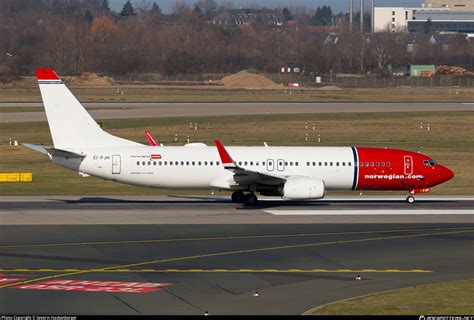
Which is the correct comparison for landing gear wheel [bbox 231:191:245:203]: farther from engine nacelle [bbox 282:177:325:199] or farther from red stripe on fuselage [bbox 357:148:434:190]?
red stripe on fuselage [bbox 357:148:434:190]

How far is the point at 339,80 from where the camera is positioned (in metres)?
184

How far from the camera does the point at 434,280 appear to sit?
37062 mm

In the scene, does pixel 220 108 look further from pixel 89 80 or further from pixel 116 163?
pixel 116 163

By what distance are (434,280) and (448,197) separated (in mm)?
25917

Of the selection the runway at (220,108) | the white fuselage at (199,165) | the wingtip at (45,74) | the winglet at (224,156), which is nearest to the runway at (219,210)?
the white fuselage at (199,165)

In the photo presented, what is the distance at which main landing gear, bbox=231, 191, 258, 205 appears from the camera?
5662 cm

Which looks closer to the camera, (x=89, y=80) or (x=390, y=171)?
(x=390, y=171)

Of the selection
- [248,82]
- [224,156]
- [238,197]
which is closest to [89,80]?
[248,82]

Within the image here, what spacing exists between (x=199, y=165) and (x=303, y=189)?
244 inches

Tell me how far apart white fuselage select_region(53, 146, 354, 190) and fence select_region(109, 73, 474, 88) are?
114353mm

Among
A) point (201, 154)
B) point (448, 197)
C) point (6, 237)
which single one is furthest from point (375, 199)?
point (6, 237)

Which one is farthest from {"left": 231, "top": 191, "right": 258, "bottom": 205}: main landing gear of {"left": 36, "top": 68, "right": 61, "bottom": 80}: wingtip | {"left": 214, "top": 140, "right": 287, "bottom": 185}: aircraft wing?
{"left": 36, "top": 68, "right": 61, "bottom": 80}: wingtip

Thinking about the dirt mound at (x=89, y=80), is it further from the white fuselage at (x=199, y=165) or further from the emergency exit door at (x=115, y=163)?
the emergency exit door at (x=115, y=163)

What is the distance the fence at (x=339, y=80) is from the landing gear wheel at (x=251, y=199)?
11457 centimetres
